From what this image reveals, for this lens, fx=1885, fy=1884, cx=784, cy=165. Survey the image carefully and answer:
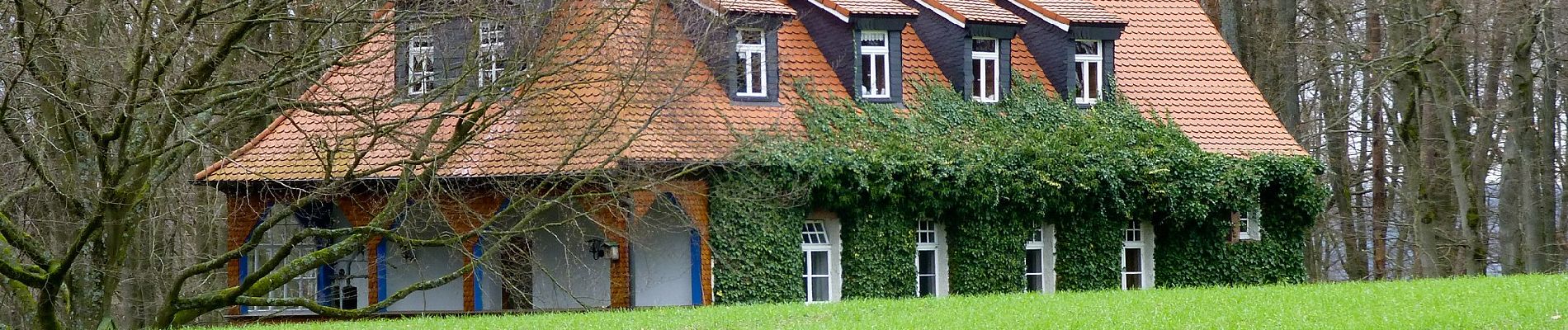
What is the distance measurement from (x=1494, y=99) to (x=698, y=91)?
14.4 m

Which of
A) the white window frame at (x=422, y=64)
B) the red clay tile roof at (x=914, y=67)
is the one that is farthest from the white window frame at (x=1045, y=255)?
the white window frame at (x=422, y=64)

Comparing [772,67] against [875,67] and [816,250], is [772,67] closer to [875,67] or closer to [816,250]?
[875,67]

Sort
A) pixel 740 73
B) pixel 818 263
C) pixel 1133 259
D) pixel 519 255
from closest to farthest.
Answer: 1. pixel 519 255
2. pixel 740 73
3. pixel 818 263
4. pixel 1133 259

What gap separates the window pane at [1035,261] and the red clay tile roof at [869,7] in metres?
3.74

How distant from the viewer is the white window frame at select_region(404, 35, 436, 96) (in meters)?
19.9

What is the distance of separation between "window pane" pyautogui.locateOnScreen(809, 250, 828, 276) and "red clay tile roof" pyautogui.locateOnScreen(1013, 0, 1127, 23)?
194 inches

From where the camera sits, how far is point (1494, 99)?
1207 inches

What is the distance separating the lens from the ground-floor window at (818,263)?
958 inches

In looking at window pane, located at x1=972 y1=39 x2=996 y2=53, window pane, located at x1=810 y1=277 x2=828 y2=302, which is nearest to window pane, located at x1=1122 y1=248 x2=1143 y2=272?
window pane, located at x1=972 y1=39 x2=996 y2=53

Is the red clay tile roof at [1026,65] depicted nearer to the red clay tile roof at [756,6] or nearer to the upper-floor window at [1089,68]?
the upper-floor window at [1089,68]

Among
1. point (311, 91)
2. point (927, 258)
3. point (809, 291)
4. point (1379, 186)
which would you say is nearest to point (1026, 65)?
point (927, 258)

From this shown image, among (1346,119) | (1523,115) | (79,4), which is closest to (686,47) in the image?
(79,4)

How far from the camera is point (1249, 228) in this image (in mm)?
26688

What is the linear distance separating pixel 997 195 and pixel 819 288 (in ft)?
8.53
